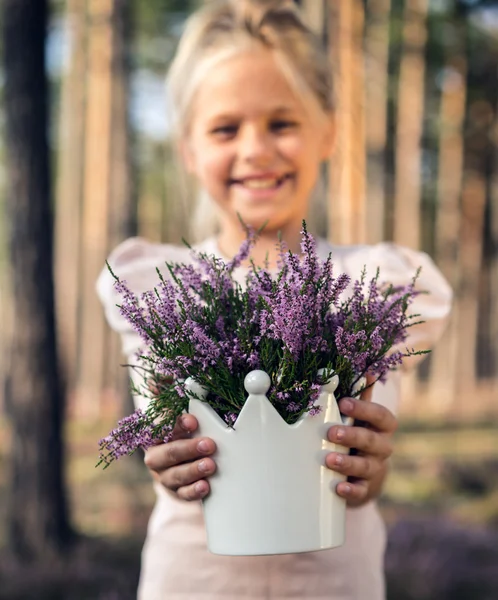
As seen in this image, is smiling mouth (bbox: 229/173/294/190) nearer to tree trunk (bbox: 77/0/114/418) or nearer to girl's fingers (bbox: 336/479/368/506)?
girl's fingers (bbox: 336/479/368/506)

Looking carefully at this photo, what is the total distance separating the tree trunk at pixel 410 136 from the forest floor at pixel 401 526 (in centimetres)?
475

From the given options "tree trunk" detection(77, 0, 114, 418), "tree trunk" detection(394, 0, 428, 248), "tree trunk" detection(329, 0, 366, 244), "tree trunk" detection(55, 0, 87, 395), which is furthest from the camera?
"tree trunk" detection(394, 0, 428, 248)

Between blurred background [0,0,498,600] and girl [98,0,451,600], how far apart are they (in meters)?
2.95

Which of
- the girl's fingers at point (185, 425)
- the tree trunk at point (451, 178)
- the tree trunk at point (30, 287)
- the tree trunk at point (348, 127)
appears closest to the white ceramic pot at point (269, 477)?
the girl's fingers at point (185, 425)

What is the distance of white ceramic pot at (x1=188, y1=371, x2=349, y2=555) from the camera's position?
1339 mm

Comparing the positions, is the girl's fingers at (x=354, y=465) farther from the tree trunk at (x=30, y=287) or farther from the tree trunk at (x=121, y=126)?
the tree trunk at (x=121, y=126)

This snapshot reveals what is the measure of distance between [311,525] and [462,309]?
16.3m

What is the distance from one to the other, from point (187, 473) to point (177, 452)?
4 cm

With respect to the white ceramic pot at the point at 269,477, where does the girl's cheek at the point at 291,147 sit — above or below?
above

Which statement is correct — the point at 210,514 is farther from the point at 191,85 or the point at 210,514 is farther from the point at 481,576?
the point at 481,576

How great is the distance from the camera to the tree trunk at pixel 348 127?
8.62 meters

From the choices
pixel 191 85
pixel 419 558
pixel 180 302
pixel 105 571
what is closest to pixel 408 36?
pixel 419 558

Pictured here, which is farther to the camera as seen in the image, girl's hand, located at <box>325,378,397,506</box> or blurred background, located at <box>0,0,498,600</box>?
blurred background, located at <box>0,0,498,600</box>

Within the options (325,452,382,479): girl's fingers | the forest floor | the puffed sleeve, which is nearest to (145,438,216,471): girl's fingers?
(325,452,382,479): girl's fingers
